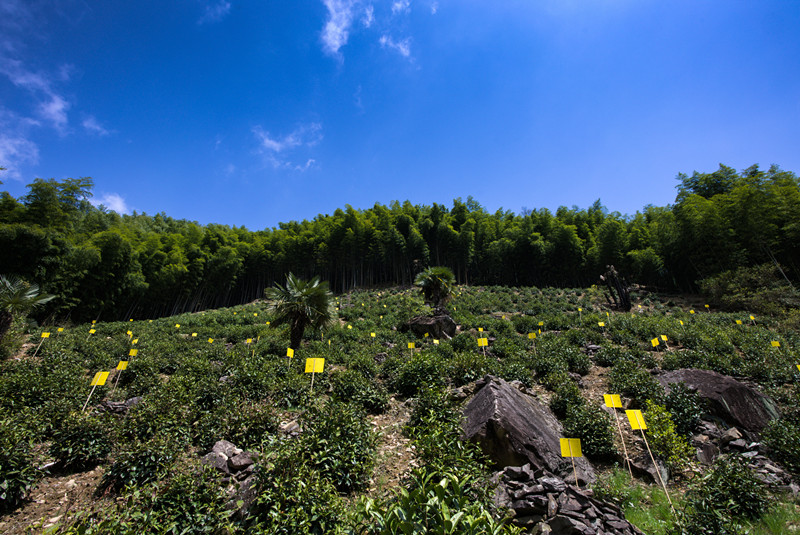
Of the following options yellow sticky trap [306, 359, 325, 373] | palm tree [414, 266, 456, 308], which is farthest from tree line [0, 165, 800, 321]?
yellow sticky trap [306, 359, 325, 373]

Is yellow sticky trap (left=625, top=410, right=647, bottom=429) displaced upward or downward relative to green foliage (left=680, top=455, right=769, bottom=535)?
upward

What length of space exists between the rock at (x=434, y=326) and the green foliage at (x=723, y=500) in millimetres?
11728

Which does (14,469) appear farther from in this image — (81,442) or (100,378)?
(100,378)

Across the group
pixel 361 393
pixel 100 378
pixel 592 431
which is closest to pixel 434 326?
pixel 361 393

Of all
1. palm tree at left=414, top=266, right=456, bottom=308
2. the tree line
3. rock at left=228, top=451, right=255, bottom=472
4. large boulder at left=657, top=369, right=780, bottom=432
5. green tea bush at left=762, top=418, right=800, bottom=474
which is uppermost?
the tree line

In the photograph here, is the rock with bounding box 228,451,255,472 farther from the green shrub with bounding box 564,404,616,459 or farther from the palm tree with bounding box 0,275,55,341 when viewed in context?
the palm tree with bounding box 0,275,55,341

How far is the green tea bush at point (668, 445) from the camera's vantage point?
5.18 metres

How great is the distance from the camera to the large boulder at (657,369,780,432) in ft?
20.3

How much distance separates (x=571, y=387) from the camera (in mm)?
7469

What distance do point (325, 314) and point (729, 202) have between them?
35.1m

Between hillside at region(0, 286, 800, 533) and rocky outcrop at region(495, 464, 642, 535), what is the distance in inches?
16.7

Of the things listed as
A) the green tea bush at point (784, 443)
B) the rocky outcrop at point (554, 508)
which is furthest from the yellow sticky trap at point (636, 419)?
the green tea bush at point (784, 443)

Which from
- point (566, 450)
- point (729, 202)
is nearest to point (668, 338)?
point (566, 450)

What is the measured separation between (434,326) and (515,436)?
1061 centimetres
